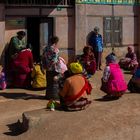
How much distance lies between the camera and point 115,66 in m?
10.3

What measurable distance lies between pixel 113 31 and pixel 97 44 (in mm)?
1418

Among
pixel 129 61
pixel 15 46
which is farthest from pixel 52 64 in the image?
pixel 129 61

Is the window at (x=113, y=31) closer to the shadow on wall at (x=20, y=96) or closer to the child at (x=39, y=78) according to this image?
the child at (x=39, y=78)

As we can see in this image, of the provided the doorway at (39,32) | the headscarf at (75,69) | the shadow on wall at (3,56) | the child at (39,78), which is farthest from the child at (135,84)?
the doorway at (39,32)

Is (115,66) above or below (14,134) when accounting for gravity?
above

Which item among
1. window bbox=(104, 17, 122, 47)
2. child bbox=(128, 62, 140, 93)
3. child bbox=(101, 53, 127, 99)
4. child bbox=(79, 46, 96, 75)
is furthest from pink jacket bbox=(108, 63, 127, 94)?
window bbox=(104, 17, 122, 47)

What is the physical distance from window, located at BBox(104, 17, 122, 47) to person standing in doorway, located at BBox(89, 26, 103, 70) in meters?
0.81

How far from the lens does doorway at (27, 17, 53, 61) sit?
50.7 ft

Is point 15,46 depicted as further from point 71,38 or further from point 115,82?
point 115,82

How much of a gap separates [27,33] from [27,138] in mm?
7161

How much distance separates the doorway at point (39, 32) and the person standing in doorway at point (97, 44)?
144cm

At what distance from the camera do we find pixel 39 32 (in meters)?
15.5

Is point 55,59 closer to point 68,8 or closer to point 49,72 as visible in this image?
point 49,72

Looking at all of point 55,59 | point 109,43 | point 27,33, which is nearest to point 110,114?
point 55,59
